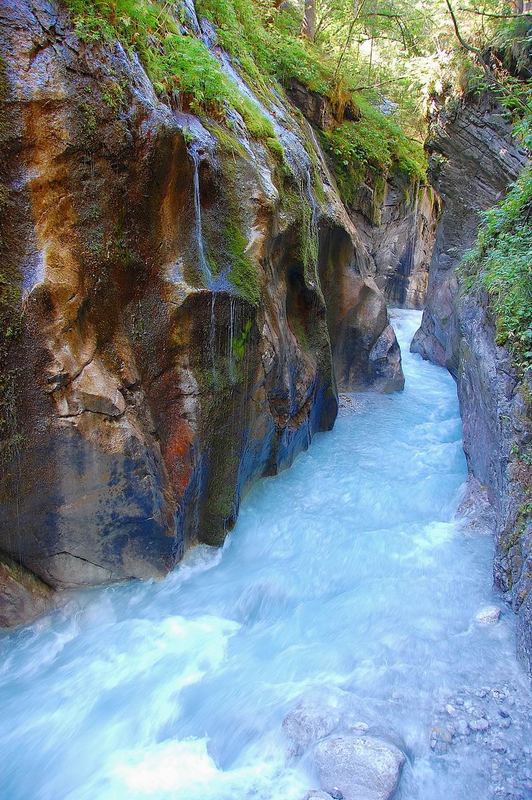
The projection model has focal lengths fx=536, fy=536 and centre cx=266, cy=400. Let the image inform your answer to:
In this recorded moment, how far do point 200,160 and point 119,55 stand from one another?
3.70 feet

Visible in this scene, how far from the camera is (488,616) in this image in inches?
182

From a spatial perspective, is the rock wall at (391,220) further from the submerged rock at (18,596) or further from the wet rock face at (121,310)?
the submerged rock at (18,596)

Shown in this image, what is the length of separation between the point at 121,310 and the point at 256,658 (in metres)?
3.36

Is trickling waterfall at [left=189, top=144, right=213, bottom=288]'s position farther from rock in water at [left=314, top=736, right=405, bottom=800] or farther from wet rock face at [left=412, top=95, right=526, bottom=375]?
wet rock face at [left=412, top=95, right=526, bottom=375]

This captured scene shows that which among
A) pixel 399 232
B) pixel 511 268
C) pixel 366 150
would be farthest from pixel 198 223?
pixel 399 232

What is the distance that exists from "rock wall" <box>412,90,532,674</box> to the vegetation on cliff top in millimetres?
266

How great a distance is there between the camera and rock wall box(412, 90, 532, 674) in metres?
4.71

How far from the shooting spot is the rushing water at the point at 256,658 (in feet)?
11.8

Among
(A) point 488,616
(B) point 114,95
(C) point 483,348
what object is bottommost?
(A) point 488,616

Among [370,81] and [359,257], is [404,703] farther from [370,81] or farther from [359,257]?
[370,81]

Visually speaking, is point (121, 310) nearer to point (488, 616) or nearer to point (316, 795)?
point (316, 795)

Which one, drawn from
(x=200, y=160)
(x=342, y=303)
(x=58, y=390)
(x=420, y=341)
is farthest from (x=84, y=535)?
(x=420, y=341)

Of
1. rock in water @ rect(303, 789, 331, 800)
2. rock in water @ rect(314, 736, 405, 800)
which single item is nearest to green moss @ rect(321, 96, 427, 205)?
rock in water @ rect(314, 736, 405, 800)

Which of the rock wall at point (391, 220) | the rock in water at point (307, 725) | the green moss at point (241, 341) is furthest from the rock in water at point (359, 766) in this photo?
the rock wall at point (391, 220)
